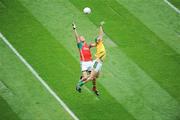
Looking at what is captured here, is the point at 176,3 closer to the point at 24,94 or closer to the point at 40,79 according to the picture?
the point at 40,79

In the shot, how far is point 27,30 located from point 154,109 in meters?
7.20

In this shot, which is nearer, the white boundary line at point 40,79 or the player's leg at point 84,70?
the white boundary line at point 40,79

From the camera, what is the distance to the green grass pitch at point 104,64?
64.5 ft

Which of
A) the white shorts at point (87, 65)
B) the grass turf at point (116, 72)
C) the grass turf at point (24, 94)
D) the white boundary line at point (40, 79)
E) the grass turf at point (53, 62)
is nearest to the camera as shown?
the grass turf at point (24, 94)

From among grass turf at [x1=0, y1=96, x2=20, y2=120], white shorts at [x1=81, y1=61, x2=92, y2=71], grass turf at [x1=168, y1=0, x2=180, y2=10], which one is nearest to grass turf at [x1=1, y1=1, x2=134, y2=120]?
white shorts at [x1=81, y1=61, x2=92, y2=71]

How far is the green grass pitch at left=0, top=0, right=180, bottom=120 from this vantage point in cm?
1966

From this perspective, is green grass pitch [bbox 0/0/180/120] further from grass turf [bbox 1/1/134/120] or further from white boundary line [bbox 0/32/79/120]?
white boundary line [bbox 0/32/79/120]

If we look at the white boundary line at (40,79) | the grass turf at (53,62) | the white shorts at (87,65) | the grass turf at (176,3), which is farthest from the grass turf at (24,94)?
the grass turf at (176,3)

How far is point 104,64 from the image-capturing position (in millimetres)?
22172

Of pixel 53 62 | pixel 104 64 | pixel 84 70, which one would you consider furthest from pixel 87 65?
pixel 53 62

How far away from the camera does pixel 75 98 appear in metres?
20.1

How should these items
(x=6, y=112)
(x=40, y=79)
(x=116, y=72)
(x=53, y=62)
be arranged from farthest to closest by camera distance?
(x=53, y=62)
(x=116, y=72)
(x=40, y=79)
(x=6, y=112)

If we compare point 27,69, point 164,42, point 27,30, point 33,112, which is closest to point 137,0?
point 164,42

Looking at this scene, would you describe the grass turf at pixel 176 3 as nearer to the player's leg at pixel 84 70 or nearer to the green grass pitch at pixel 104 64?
the green grass pitch at pixel 104 64
